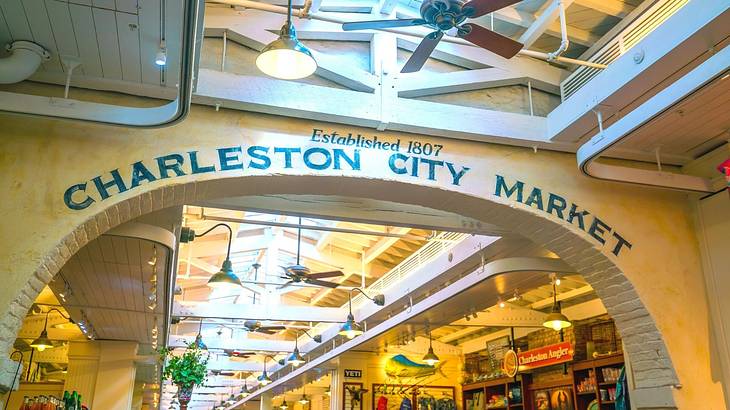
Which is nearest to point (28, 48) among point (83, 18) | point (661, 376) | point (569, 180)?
point (83, 18)

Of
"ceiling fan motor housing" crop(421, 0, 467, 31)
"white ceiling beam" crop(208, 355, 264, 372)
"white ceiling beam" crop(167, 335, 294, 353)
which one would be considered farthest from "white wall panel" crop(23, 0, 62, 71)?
"white ceiling beam" crop(208, 355, 264, 372)

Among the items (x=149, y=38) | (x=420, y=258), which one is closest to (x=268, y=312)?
(x=420, y=258)

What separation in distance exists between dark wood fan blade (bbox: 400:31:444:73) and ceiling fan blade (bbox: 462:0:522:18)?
304mm

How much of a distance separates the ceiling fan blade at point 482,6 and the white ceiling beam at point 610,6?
205cm

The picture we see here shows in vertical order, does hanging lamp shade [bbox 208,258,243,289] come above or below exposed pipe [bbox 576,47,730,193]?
below

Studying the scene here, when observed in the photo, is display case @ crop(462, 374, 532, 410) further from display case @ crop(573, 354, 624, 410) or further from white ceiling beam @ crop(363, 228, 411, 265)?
white ceiling beam @ crop(363, 228, 411, 265)

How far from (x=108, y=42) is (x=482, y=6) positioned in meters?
2.38

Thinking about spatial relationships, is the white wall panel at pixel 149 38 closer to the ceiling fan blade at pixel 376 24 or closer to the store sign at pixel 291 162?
the store sign at pixel 291 162

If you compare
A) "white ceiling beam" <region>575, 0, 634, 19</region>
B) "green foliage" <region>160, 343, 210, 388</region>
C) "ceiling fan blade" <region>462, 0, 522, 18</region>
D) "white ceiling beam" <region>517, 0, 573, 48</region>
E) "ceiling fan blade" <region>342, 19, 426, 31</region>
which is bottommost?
"green foliage" <region>160, 343, 210, 388</region>

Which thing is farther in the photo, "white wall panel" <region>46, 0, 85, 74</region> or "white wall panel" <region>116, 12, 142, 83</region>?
"white wall panel" <region>116, 12, 142, 83</region>

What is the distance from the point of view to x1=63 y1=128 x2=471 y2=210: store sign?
14.7ft

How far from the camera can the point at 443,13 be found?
3.91 meters

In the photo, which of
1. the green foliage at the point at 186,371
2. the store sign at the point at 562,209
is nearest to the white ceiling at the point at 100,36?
the store sign at the point at 562,209

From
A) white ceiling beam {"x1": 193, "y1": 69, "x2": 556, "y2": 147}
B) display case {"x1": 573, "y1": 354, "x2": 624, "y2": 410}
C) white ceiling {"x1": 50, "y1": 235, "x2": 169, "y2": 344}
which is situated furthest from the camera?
display case {"x1": 573, "y1": 354, "x2": 624, "y2": 410}
